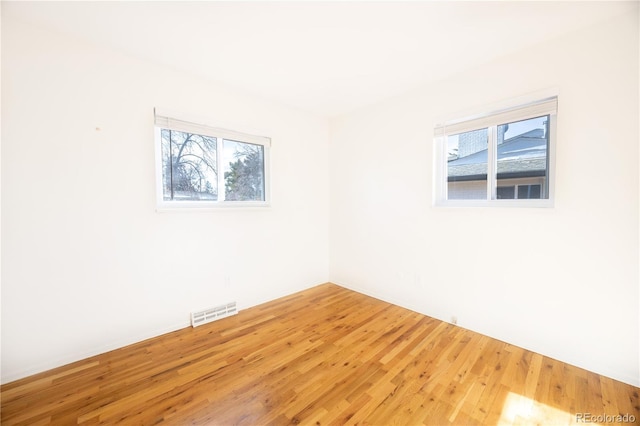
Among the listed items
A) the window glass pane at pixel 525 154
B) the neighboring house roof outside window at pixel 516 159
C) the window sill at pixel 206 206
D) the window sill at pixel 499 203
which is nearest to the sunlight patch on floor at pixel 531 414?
the window sill at pixel 499 203

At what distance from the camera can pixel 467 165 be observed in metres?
2.66

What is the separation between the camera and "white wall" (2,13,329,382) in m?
1.84

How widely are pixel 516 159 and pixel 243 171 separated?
2.92 metres

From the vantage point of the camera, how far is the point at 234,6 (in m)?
1.73

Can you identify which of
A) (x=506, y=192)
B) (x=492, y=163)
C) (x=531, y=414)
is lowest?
(x=531, y=414)

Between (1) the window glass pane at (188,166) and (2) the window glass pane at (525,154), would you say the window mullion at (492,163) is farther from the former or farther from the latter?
(1) the window glass pane at (188,166)

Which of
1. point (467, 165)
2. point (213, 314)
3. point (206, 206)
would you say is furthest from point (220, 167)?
point (467, 165)

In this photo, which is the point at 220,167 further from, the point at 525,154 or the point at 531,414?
the point at 531,414

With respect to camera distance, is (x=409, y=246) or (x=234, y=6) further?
(x=409, y=246)

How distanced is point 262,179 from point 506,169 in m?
2.73

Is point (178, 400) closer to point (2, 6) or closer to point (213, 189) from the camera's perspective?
point (213, 189)

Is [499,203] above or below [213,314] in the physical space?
above

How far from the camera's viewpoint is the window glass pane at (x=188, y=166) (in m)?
2.53

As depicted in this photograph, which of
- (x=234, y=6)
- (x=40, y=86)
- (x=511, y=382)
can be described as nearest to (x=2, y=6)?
(x=40, y=86)
